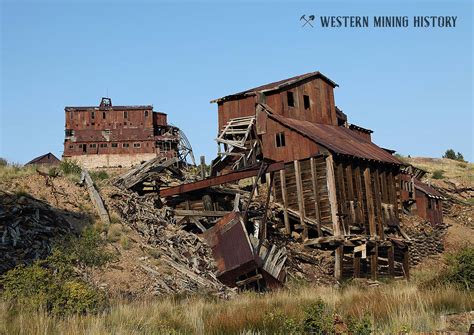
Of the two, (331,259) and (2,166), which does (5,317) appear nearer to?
(2,166)

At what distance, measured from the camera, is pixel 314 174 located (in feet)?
78.9

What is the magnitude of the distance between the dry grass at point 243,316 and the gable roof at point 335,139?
40.4 ft

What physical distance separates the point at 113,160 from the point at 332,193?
35.2 m

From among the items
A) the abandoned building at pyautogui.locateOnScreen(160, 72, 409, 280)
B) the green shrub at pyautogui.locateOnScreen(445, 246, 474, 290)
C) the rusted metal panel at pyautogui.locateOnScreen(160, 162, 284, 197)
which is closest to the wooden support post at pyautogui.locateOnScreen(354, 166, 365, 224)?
the abandoned building at pyautogui.locateOnScreen(160, 72, 409, 280)

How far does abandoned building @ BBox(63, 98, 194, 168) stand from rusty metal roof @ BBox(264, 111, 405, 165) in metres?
26.2

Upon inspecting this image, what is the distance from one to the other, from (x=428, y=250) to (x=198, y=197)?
17269mm

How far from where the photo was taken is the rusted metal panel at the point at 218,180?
71.1 ft

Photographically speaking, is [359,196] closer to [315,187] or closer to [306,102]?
[315,187]

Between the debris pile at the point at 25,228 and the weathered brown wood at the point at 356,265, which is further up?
the debris pile at the point at 25,228

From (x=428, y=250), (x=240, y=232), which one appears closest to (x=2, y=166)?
(x=240, y=232)

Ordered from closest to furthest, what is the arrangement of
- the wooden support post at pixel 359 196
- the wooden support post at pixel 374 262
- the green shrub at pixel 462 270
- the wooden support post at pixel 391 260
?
the green shrub at pixel 462 270 < the wooden support post at pixel 359 196 < the wooden support post at pixel 374 262 < the wooden support post at pixel 391 260

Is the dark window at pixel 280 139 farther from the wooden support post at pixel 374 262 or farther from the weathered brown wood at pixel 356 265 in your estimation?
the wooden support post at pixel 374 262

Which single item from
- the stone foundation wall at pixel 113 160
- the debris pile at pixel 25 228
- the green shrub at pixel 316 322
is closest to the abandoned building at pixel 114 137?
the stone foundation wall at pixel 113 160

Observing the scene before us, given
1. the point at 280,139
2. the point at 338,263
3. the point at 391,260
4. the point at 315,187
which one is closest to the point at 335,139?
the point at 280,139
